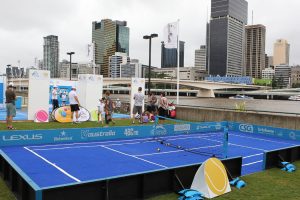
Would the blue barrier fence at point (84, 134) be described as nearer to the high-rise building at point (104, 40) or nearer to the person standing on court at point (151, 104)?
the person standing on court at point (151, 104)

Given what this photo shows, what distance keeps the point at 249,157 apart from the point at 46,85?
1327cm

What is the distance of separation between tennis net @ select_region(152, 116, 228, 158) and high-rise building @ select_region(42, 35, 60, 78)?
396 feet

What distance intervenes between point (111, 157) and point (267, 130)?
10.2m

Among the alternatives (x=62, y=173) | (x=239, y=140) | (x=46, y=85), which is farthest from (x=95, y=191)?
(x=46, y=85)

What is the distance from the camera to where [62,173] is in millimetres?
8180

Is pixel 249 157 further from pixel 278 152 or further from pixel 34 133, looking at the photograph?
pixel 34 133

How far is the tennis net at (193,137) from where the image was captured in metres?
12.5

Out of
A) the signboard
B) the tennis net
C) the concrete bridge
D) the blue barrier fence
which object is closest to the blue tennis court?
the tennis net

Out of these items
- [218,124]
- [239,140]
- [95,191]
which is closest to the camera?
[95,191]

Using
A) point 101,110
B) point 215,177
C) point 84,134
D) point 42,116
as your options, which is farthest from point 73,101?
point 215,177

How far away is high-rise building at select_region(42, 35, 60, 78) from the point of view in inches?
5160

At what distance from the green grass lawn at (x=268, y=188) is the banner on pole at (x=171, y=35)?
17.0m

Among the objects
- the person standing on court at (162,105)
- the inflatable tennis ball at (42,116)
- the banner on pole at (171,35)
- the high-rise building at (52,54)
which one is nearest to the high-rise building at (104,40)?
the high-rise building at (52,54)

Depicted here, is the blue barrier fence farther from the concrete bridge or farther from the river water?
the concrete bridge
